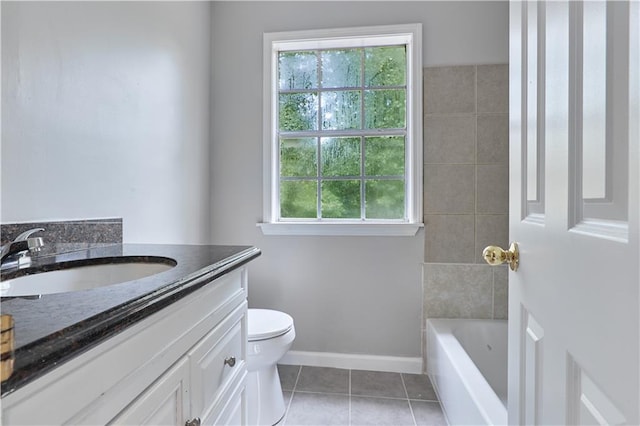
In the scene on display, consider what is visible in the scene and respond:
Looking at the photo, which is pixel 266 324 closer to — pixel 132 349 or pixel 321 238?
pixel 321 238

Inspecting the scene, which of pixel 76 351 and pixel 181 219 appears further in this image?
pixel 181 219

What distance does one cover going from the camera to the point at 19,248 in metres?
0.83

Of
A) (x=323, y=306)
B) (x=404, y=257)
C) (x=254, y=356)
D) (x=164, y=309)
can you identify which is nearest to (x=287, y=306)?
(x=323, y=306)

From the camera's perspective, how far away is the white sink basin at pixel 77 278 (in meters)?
0.77

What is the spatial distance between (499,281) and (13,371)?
216 centimetres

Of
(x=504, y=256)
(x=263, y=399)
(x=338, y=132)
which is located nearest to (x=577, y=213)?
(x=504, y=256)

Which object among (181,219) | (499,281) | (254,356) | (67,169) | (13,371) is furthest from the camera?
(499,281)

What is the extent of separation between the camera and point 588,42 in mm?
458

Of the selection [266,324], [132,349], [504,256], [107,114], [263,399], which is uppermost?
[107,114]

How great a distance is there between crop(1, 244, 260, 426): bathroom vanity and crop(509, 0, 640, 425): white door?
65 cm

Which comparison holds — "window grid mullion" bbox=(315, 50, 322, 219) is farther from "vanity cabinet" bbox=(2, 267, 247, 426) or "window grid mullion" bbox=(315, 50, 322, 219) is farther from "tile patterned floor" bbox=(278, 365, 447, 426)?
"vanity cabinet" bbox=(2, 267, 247, 426)

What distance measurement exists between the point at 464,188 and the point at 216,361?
1.72 meters

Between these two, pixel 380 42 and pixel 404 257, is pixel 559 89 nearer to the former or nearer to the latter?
pixel 404 257

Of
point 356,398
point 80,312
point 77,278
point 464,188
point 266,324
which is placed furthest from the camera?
point 464,188
